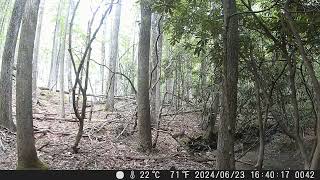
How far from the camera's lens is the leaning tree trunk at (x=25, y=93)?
7121 millimetres

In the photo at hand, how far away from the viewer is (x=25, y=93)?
7207mm

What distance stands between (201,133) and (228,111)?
7629mm

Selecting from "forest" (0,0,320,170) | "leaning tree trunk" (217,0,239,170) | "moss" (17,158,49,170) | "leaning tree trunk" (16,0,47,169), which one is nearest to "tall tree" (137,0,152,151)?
"forest" (0,0,320,170)

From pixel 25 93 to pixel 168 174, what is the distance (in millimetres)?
4018

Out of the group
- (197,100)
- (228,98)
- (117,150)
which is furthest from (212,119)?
(228,98)

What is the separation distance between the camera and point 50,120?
12578mm

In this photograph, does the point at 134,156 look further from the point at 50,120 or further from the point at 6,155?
the point at 50,120

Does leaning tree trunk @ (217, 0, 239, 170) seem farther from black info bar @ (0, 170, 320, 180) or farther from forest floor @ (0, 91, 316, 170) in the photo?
forest floor @ (0, 91, 316, 170)

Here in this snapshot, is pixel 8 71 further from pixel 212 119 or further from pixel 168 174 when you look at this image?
pixel 168 174

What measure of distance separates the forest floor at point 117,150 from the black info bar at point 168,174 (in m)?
3.23

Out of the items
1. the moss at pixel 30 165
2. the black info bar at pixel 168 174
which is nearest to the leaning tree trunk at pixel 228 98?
the black info bar at pixel 168 174

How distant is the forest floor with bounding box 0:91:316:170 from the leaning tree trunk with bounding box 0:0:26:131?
44 centimetres

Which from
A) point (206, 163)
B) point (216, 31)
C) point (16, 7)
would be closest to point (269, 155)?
point (206, 163)

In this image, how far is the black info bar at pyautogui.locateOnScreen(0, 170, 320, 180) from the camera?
433 centimetres
